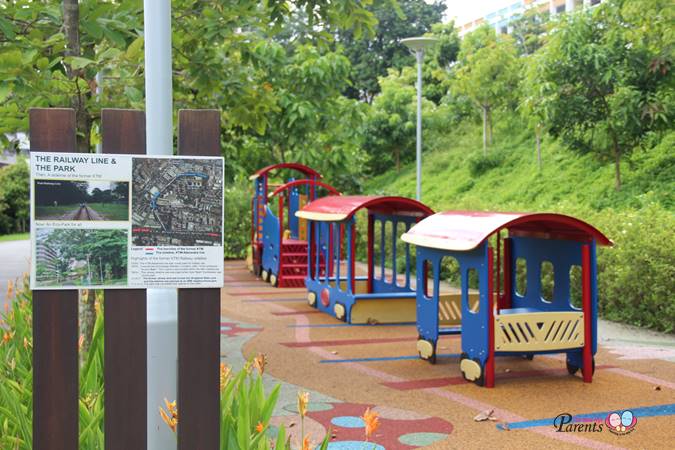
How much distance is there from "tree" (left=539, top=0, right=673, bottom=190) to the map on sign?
12.3m

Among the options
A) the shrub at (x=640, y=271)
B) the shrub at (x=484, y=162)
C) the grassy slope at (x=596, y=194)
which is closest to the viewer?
the shrub at (x=640, y=271)

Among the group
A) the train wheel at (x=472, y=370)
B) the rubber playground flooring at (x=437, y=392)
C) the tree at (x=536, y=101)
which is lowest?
the rubber playground flooring at (x=437, y=392)

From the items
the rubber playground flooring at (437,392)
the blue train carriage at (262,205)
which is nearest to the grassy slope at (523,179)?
the blue train carriage at (262,205)

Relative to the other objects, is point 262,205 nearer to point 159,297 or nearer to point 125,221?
point 159,297

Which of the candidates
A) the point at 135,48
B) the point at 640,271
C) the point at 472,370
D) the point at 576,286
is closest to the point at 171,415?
the point at 135,48

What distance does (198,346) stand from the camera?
9.70 ft

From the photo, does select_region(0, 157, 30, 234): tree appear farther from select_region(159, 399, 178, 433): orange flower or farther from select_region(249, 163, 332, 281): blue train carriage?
select_region(159, 399, 178, 433): orange flower

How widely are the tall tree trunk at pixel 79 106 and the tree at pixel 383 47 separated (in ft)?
106

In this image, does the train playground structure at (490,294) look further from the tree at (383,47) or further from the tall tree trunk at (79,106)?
the tree at (383,47)

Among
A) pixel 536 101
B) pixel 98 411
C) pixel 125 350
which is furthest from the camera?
pixel 536 101

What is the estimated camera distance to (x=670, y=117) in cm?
1447

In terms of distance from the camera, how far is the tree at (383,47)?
124ft

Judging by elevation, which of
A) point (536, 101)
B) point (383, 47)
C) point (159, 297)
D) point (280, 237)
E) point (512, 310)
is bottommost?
point (512, 310)

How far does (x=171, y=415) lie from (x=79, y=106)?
107 inches
